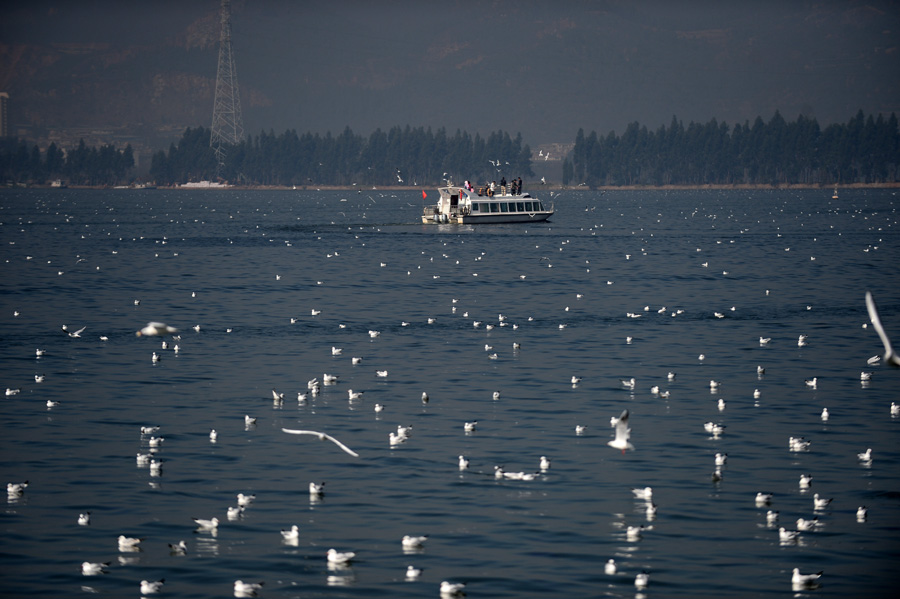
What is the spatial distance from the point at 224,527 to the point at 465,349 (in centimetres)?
2476

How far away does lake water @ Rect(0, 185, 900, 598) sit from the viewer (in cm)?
2488

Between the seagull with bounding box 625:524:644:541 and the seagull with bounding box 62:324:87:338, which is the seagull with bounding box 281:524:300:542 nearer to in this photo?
the seagull with bounding box 625:524:644:541

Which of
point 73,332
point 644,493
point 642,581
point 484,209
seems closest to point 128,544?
point 642,581

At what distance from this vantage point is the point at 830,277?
277 ft

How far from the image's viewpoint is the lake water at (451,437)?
24.9 metres

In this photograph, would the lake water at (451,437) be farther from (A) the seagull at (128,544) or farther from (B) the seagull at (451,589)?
(B) the seagull at (451,589)

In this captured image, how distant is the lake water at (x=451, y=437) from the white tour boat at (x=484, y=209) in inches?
2887

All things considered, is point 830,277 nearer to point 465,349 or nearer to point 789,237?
point 465,349

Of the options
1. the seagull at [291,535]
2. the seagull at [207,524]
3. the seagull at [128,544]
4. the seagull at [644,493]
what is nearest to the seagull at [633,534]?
the seagull at [644,493]

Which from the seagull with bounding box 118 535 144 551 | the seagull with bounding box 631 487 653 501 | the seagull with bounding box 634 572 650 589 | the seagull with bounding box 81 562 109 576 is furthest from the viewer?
the seagull with bounding box 631 487 653 501

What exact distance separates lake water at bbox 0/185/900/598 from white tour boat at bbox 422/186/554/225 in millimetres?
73328

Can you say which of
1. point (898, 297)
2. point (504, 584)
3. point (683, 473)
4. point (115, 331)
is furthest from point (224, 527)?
point (898, 297)

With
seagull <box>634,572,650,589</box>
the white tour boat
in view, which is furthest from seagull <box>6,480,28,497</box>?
the white tour boat

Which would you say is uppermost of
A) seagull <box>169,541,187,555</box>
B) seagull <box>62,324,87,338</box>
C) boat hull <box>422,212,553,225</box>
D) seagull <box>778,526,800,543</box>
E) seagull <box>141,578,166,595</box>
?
boat hull <box>422,212,553,225</box>
